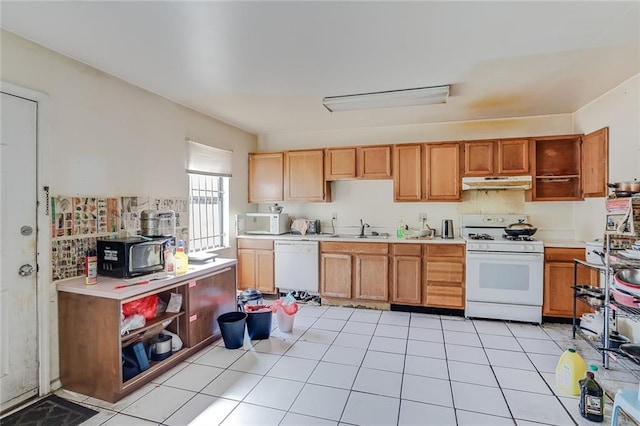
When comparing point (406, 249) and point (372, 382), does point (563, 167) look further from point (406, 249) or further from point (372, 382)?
point (372, 382)

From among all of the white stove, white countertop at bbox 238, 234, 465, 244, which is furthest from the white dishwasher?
the white stove

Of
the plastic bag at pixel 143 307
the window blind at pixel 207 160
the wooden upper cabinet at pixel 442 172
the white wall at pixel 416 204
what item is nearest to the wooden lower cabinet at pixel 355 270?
the white wall at pixel 416 204

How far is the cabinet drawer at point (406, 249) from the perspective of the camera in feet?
13.1

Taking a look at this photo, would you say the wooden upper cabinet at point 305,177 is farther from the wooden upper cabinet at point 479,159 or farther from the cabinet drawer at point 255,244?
the wooden upper cabinet at point 479,159

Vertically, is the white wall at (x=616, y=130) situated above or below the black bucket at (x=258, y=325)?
above

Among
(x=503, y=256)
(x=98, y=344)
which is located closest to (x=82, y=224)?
(x=98, y=344)

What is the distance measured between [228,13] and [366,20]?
841 mm

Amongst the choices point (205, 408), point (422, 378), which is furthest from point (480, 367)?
point (205, 408)

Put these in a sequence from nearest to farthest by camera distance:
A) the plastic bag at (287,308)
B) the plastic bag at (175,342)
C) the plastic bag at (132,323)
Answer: the plastic bag at (132,323), the plastic bag at (175,342), the plastic bag at (287,308)

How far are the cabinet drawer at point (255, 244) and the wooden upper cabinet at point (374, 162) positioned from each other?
1.63 m

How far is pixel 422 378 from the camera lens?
249 cm

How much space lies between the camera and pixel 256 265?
4680mm

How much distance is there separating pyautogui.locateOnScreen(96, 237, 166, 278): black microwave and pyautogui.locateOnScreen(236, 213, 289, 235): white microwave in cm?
213

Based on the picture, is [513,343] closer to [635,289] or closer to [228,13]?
[635,289]
